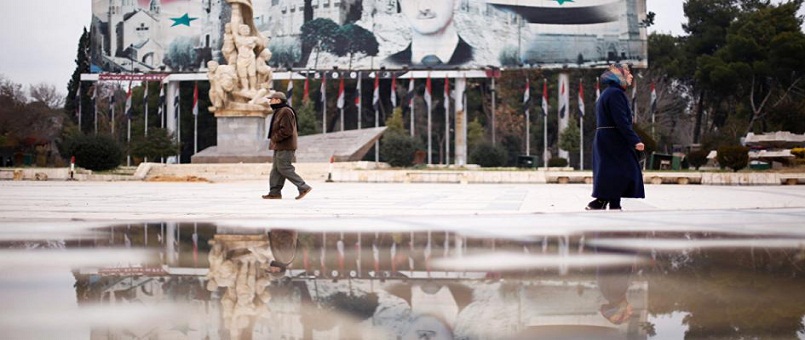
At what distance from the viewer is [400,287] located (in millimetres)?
4273

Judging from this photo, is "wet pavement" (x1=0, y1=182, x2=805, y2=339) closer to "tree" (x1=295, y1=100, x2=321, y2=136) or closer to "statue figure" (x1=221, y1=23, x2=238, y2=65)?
"statue figure" (x1=221, y1=23, x2=238, y2=65)

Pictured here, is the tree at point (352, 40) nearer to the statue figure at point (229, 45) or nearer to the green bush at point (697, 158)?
the statue figure at point (229, 45)

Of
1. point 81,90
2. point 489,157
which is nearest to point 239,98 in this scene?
point 489,157

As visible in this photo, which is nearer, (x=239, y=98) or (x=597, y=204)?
(x=597, y=204)

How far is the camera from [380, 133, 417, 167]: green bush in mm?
40906

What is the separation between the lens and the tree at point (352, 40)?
63.7m

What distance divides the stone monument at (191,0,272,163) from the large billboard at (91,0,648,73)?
91.0 feet

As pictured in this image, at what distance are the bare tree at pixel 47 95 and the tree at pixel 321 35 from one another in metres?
25.9

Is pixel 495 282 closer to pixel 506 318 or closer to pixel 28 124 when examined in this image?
pixel 506 318

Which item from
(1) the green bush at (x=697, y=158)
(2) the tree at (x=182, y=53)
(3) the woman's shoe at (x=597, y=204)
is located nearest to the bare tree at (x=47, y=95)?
(2) the tree at (x=182, y=53)

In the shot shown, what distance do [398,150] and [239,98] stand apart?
8669 millimetres

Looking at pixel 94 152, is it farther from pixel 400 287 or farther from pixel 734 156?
pixel 400 287

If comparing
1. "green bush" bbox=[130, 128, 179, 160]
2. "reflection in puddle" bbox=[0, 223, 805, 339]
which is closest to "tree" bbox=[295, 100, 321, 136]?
"green bush" bbox=[130, 128, 179, 160]

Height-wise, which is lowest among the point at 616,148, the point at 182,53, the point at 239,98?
the point at 616,148
